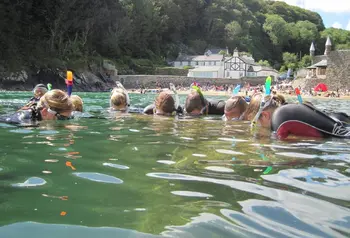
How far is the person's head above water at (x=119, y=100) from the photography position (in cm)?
1223

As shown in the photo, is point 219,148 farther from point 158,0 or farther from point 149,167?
point 158,0

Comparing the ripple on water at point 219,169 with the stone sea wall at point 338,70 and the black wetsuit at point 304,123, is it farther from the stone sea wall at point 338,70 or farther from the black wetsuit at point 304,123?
the stone sea wall at point 338,70

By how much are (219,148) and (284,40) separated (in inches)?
5362

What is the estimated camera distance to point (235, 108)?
32.2 feet

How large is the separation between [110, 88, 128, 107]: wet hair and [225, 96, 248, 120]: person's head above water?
3.79 meters

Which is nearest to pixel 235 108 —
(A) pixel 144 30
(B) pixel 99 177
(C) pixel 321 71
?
(B) pixel 99 177

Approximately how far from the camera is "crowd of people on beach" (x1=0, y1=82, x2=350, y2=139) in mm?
6602

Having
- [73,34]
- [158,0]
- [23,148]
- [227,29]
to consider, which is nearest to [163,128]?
[23,148]

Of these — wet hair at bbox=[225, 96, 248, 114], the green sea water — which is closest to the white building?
wet hair at bbox=[225, 96, 248, 114]

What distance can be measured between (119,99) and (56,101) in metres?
4.15

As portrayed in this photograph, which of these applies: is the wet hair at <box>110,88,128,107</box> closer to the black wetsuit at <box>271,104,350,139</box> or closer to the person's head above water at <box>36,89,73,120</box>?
the person's head above water at <box>36,89,73,120</box>

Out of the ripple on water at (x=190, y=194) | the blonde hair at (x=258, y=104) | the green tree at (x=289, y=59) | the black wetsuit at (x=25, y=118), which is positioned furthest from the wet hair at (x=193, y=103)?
the green tree at (x=289, y=59)

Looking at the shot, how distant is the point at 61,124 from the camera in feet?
26.3

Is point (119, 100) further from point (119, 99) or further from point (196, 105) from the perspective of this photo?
point (196, 105)
